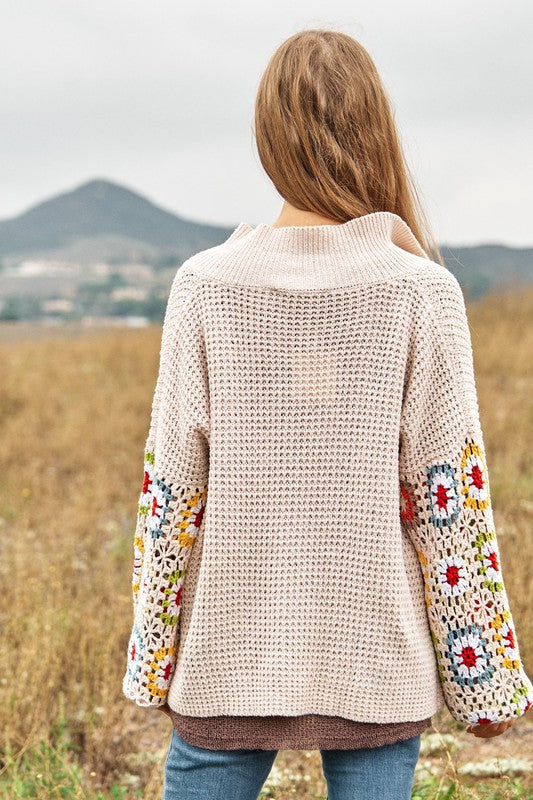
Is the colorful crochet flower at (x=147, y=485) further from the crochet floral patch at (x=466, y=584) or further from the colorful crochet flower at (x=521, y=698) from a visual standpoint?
the colorful crochet flower at (x=521, y=698)

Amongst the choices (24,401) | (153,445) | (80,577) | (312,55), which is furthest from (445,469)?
(24,401)

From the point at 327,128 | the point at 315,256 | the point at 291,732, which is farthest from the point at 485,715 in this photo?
the point at 327,128

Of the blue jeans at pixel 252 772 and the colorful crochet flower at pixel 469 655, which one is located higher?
the colorful crochet flower at pixel 469 655

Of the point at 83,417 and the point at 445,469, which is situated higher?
the point at 445,469

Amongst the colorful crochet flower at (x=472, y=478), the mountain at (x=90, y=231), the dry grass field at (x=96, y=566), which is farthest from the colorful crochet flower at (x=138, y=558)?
the mountain at (x=90, y=231)

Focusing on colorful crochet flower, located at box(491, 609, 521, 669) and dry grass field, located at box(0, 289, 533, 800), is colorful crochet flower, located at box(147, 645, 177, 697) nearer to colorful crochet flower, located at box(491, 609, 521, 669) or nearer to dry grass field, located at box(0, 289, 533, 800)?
colorful crochet flower, located at box(491, 609, 521, 669)

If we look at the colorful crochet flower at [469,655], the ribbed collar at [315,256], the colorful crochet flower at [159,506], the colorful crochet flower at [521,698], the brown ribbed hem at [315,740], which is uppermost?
the ribbed collar at [315,256]

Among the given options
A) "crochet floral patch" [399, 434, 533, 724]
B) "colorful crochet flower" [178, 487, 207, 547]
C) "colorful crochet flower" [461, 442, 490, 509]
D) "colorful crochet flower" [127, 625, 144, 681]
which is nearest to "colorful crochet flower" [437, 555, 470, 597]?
"crochet floral patch" [399, 434, 533, 724]

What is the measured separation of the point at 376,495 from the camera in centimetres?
141

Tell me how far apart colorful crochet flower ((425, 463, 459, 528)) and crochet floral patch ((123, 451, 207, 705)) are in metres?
0.40

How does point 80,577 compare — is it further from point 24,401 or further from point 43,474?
point 24,401

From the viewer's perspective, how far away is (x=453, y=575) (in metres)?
1.46

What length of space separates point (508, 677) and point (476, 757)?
179 cm

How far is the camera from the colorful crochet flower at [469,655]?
1464 mm
